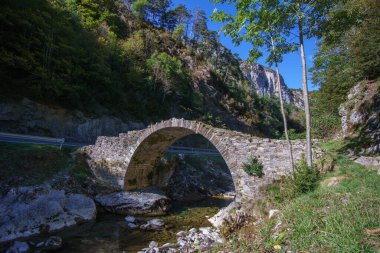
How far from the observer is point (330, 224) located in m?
4.02

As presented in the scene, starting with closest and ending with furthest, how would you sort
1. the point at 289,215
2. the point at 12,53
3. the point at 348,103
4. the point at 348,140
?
the point at 289,215 < the point at 348,140 < the point at 348,103 < the point at 12,53

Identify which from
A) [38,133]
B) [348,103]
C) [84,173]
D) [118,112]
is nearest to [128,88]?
[118,112]

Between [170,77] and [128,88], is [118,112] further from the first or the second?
[170,77]

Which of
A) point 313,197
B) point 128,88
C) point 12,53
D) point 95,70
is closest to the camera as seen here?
point 313,197

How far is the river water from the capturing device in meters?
7.25

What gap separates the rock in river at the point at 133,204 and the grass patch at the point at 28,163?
2.71 metres

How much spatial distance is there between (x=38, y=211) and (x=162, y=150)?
288 inches

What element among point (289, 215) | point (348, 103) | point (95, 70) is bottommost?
point (289, 215)

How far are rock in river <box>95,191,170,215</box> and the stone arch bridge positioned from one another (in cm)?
188

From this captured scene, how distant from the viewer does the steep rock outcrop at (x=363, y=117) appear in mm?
9789

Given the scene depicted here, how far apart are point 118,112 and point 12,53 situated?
35.1 ft

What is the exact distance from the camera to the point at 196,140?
34.5m

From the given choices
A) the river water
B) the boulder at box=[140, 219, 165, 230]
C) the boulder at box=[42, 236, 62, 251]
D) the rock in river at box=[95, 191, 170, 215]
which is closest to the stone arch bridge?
the rock in river at box=[95, 191, 170, 215]

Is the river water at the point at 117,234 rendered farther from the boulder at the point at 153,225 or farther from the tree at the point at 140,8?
the tree at the point at 140,8
